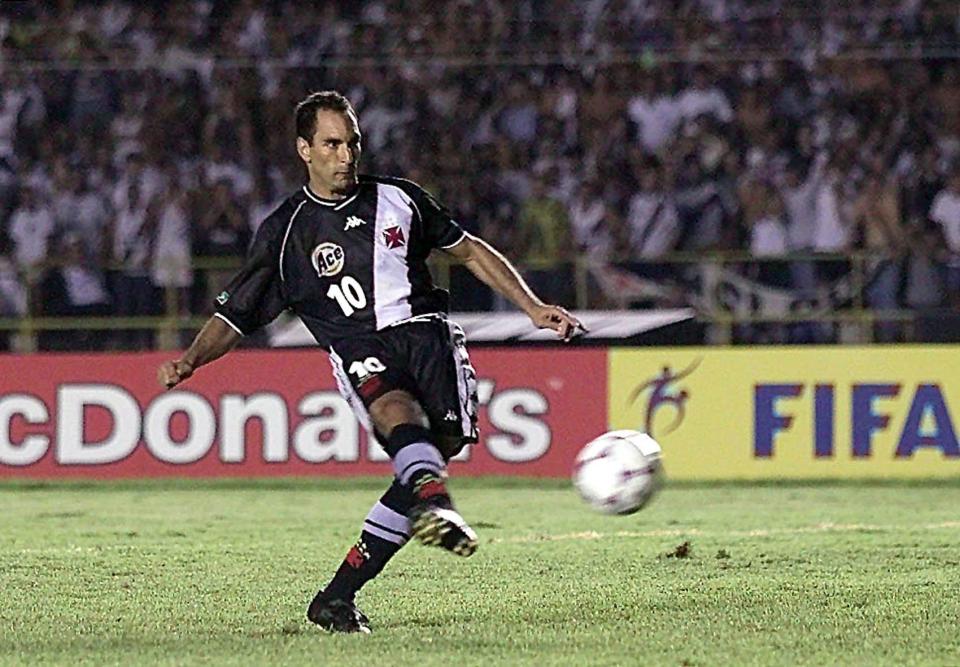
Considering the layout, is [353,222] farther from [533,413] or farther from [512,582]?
[533,413]

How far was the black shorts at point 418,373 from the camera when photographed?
7.07m

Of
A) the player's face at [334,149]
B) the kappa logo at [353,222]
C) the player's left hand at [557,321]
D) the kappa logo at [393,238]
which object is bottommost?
the player's left hand at [557,321]

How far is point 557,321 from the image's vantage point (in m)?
7.07

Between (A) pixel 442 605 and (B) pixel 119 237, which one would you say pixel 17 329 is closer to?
(B) pixel 119 237

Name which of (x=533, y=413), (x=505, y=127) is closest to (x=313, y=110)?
(x=533, y=413)

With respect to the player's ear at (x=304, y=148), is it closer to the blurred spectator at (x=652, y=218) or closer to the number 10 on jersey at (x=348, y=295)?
the number 10 on jersey at (x=348, y=295)

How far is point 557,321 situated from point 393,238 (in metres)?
0.68

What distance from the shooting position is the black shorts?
707cm

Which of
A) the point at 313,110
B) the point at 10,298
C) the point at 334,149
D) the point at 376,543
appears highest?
the point at 313,110

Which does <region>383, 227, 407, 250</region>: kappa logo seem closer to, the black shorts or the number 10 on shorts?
the black shorts

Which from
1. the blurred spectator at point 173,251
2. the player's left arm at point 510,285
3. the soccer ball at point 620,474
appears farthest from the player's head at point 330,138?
the blurred spectator at point 173,251

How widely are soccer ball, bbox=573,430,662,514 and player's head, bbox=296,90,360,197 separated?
138 centimetres

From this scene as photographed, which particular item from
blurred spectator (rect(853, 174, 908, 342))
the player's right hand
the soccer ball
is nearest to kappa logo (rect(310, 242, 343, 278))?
the player's right hand

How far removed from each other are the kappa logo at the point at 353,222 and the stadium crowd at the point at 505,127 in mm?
9811
